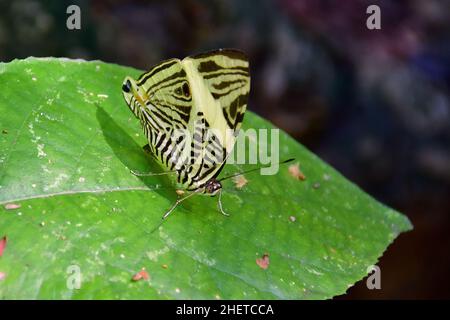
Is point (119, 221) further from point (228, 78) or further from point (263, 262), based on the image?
point (228, 78)

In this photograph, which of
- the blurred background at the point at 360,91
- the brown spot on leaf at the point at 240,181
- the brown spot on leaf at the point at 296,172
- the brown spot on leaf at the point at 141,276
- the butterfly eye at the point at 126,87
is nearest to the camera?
the brown spot on leaf at the point at 141,276

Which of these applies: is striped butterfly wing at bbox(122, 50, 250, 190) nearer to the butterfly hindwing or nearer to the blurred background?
the butterfly hindwing

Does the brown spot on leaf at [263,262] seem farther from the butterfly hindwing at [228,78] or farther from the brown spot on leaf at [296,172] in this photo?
the brown spot on leaf at [296,172]

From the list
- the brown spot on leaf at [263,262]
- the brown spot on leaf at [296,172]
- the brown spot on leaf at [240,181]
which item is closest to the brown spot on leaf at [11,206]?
the brown spot on leaf at [263,262]

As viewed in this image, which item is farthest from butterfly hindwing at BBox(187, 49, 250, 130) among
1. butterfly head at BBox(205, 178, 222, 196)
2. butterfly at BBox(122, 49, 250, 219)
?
butterfly head at BBox(205, 178, 222, 196)

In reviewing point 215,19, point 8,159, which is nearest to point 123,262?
point 8,159

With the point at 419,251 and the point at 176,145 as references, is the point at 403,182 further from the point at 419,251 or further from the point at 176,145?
the point at 176,145
